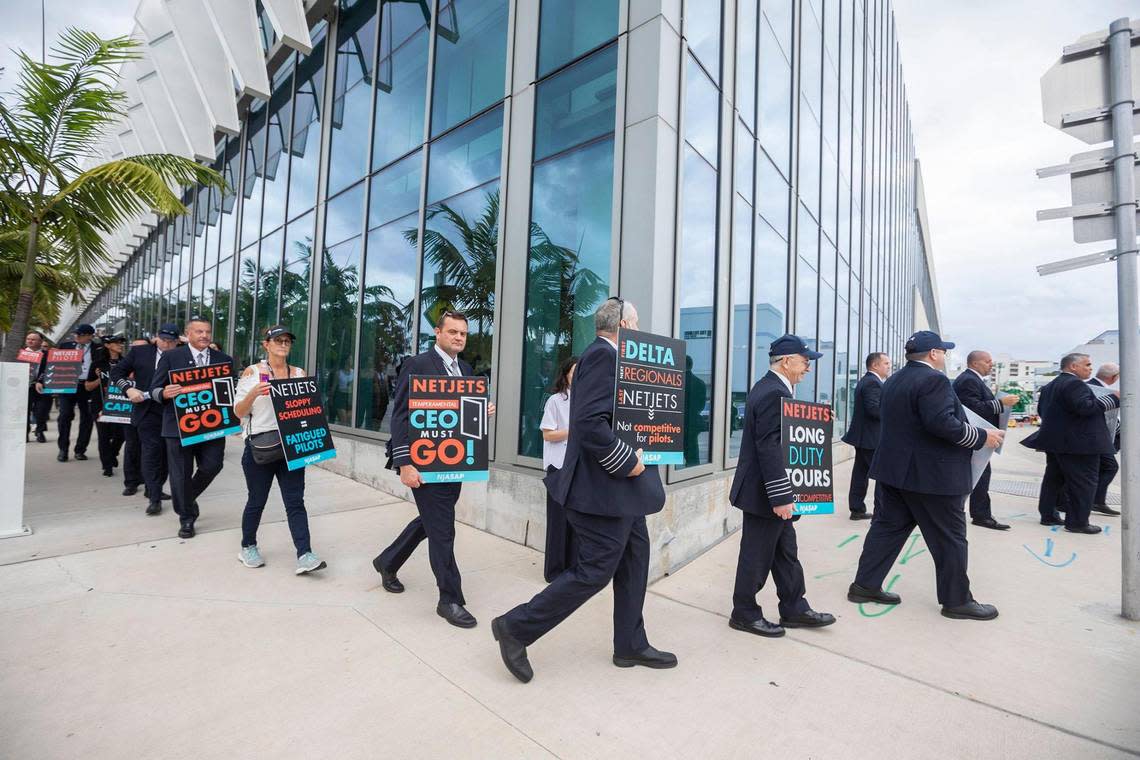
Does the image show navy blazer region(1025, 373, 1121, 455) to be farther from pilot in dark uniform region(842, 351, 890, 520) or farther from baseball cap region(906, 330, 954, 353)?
baseball cap region(906, 330, 954, 353)

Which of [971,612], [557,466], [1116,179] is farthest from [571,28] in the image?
[971,612]

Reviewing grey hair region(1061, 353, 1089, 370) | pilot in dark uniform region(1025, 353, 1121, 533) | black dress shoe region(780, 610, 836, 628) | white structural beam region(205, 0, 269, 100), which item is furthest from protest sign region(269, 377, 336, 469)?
white structural beam region(205, 0, 269, 100)

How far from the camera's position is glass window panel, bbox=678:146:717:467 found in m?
5.07

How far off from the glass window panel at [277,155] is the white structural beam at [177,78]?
81.4 inches

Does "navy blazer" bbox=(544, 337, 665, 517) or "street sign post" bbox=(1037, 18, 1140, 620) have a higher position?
"street sign post" bbox=(1037, 18, 1140, 620)

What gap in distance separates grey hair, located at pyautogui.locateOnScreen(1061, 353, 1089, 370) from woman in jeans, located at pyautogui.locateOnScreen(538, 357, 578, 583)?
566cm

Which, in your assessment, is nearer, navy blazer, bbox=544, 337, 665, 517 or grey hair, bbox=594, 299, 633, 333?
navy blazer, bbox=544, 337, 665, 517

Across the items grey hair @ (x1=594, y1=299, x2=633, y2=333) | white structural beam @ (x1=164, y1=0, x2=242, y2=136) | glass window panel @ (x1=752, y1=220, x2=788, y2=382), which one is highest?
white structural beam @ (x1=164, y1=0, x2=242, y2=136)

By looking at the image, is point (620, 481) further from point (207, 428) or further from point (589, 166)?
point (207, 428)

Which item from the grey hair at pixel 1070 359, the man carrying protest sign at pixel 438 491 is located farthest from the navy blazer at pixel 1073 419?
the man carrying protest sign at pixel 438 491

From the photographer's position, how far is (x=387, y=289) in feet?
25.5

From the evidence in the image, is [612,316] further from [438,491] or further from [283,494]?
[283,494]

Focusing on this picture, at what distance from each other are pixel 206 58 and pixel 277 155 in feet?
8.21

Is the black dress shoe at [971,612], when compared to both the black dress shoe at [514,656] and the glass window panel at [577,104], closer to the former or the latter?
the black dress shoe at [514,656]
